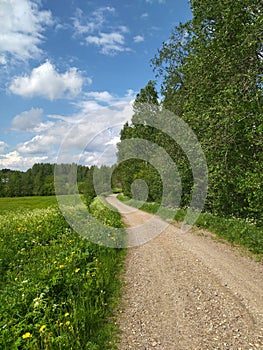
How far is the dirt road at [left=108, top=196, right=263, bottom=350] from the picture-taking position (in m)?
4.48

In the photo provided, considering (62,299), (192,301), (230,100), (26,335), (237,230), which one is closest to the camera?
(26,335)

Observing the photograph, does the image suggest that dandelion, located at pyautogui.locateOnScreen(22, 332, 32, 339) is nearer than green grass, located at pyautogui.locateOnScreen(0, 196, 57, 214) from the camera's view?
Yes

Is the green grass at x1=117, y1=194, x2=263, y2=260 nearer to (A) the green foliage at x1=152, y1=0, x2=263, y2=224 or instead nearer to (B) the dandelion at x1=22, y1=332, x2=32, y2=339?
(A) the green foliage at x1=152, y1=0, x2=263, y2=224

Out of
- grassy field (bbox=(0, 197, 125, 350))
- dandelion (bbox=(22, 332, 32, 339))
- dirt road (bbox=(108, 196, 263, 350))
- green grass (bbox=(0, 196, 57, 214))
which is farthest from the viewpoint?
green grass (bbox=(0, 196, 57, 214))

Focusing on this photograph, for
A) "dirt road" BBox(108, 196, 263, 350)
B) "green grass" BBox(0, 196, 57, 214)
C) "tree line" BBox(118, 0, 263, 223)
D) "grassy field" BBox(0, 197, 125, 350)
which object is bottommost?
"green grass" BBox(0, 196, 57, 214)

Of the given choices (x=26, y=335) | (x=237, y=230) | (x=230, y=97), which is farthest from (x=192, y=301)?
(x=230, y=97)

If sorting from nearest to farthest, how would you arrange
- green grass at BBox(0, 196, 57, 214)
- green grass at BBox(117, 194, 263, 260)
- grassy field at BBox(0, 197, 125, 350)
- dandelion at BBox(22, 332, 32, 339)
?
1. dandelion at BBox(22, 332, 32, 339)
2. grassy field at BBox(0, 197, 125, 350)
3. green grass at BBox(117, 194, 263, 260)
4. green grass at BBox(0, 196, 57, 214)

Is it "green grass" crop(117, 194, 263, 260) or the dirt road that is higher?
"green grass" crop(117, 194, 263, 260)

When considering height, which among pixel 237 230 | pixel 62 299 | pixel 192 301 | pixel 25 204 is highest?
pixel 237 230

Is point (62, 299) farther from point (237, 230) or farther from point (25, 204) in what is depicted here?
point (25, 204)

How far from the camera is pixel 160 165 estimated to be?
76.7 ft

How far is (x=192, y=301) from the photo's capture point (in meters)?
5.83

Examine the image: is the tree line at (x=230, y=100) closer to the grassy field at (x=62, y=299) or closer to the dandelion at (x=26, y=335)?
the grassy field at (x=62, y=299)

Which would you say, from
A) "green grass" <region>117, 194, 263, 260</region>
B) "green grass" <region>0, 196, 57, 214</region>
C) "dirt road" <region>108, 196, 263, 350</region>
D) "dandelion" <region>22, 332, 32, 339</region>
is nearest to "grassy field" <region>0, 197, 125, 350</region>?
"dandelion" <region>22, 332, 32, 339</region>
